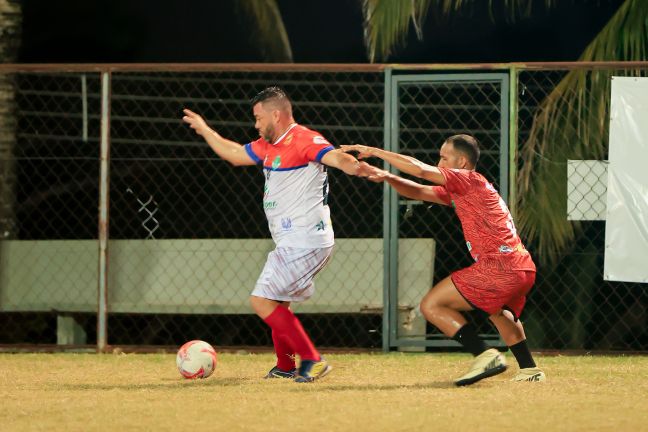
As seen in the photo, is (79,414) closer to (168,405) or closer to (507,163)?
(168,405)

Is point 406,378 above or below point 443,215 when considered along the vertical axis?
below

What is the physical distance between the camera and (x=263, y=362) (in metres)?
8.55

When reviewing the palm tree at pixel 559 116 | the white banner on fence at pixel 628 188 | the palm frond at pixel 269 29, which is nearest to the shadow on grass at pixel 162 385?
the white banner on fence at pixel 628 188

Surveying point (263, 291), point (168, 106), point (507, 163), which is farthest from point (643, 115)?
point (168, 106)

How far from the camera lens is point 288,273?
22.9ft

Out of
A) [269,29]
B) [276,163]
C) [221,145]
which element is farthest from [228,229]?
[276,163]

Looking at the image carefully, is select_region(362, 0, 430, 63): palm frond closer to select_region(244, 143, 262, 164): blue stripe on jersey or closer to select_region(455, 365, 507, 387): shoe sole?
select_region(244, 143, 262, 164): blue stripe on jersey

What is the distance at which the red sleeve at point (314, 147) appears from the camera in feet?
22.9

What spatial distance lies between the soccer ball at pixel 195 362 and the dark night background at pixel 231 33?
886 centimetres

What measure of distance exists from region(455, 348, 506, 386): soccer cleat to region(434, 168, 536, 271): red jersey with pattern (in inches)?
20.8

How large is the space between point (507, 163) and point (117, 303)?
10.4 feet

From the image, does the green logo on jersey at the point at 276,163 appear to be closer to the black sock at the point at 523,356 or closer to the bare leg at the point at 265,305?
the bare leg at the point at 265,305

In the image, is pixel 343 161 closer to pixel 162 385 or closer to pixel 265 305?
pixel 265 305

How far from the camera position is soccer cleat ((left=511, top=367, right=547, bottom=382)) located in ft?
23.2
